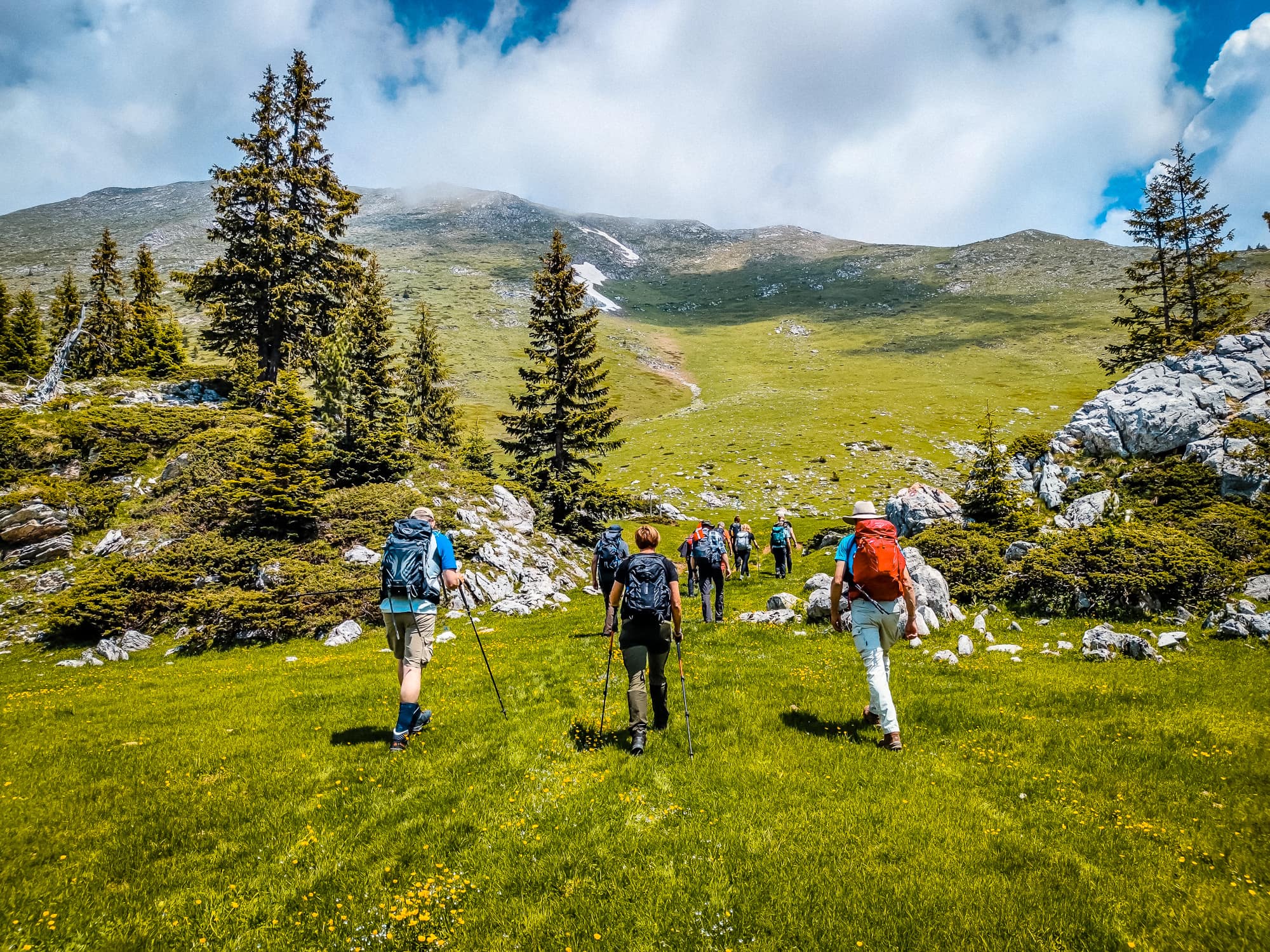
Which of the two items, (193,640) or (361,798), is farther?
(193,640)

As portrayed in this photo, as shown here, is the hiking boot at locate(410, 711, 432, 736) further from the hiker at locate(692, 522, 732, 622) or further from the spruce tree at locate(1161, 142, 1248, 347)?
the spruce tree at locate(1161, 142, 1248, 347)

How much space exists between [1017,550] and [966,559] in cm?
177

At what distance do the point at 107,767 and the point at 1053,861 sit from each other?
533 inches

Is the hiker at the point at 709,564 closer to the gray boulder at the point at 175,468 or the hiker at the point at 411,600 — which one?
the hiker at the point at 411,600

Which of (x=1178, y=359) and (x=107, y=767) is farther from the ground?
(x=1178, y=359)

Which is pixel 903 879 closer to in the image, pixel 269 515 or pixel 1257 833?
pixel 1257 833

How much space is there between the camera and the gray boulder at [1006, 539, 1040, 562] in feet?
60.0

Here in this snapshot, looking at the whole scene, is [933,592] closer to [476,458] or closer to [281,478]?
[281,478]

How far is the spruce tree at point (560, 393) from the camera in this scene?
1351 inches

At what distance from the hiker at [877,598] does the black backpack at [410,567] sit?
23.5 ft

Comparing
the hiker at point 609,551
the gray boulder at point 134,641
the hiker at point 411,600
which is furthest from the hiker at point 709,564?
the gray boulder at point 134,641

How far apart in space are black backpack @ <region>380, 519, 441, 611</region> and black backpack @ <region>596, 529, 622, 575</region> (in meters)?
6.27

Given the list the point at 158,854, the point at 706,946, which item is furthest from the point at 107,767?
the point at 706,946

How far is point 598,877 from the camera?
5.97 meters
